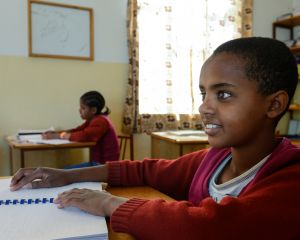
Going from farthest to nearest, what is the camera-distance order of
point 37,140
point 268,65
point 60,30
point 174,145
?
point 60,30
point 174,145
point 37,140
point 268,65

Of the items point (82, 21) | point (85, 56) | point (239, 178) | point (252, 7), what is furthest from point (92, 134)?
point (252, 7)

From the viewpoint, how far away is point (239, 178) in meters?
0.71

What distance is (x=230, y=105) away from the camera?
65 centimetres

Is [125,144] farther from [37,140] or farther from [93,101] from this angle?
[37,140]

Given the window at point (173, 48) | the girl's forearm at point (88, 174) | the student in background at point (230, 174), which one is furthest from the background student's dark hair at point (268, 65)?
the window at point (173, 48)

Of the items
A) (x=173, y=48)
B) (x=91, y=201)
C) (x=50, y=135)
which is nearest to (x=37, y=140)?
(x=50, y=135)

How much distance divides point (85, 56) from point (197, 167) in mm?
2539

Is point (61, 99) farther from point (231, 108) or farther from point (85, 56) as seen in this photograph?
point (231, 108)

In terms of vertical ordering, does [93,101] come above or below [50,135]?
above

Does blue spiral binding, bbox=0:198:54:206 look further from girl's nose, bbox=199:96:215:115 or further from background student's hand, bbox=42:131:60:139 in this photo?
background student's hand, bbox=42:131:60:139

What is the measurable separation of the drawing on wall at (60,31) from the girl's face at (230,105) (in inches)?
104

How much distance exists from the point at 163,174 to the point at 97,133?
1.74 meters

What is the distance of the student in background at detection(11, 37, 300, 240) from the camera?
1.66 ft

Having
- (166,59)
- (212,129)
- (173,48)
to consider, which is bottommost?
(212,129)
